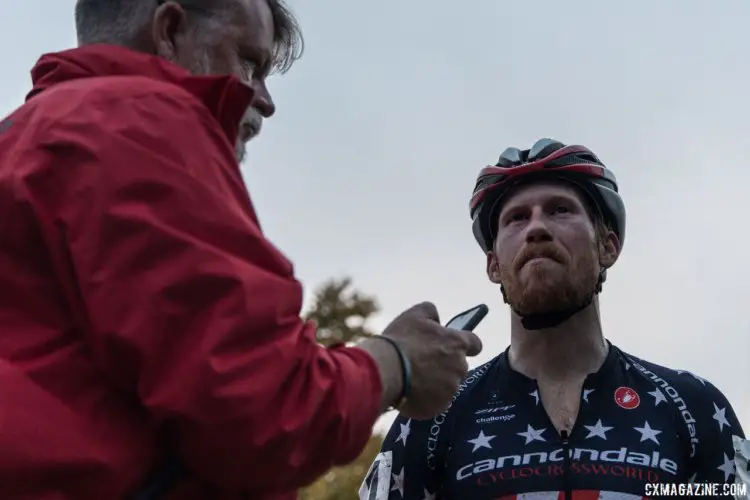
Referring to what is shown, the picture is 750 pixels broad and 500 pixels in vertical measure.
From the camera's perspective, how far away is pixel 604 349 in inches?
176

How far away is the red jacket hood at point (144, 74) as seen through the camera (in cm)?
211

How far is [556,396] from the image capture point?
4207mm

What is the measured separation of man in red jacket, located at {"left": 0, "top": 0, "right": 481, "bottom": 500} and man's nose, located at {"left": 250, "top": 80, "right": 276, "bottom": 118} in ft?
2.01

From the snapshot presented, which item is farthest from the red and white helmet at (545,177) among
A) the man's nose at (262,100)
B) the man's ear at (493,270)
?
the man's nose at (262,100)

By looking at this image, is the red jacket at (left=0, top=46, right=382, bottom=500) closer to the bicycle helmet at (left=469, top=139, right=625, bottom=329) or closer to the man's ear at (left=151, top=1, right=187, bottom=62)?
the man's ear at (left=151, top=1, right=187, bottom=62)

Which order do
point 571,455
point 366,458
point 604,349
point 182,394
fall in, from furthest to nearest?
1. point 366,458
2. point 604,349
3. point 571,455
4. point 182,394

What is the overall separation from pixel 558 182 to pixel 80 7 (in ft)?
8.69

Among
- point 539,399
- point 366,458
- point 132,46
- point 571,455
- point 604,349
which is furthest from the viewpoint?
point 366,458

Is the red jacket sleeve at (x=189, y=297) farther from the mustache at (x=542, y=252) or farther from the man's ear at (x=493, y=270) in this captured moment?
the man's ear at (x=493, y=270)

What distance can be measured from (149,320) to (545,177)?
3.11 m

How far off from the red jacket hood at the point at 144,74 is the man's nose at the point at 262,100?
540mm

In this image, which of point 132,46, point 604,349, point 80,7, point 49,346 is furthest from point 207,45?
point 604,349

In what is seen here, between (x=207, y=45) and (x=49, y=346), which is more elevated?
(x=207, y=45)

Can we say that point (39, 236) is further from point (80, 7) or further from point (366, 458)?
point (366, 458)
